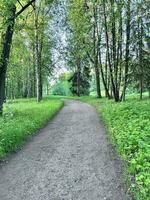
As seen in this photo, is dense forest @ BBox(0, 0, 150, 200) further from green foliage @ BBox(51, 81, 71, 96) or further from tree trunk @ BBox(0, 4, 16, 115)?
green foliage @ BBox(51, 81, 71, 96)

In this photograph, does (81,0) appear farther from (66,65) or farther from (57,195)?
(66,65)

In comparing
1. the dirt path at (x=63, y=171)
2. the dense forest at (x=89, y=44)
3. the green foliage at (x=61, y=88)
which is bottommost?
the dirt path at (x=63, y=171)

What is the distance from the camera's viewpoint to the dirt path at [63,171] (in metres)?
7.49

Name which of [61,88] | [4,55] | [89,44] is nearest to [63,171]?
[4,55]

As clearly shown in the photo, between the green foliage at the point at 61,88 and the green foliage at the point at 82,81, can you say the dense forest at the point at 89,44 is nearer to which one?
the green foliage at the point at 82,81

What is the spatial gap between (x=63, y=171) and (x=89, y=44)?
34.0m

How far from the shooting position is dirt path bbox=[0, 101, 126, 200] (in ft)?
24.6

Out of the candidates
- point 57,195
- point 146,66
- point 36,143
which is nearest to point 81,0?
point 146,66

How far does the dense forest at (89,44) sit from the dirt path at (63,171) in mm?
675

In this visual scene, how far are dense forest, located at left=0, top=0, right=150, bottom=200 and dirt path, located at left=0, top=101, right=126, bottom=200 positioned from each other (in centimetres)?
68

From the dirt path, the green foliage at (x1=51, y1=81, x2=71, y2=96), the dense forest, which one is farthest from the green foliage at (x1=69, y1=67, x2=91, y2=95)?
the dirt path

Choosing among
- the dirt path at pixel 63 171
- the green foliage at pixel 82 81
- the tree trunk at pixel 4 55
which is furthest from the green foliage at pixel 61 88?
the dirt path at pixel 63 171

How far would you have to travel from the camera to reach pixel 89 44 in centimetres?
4197

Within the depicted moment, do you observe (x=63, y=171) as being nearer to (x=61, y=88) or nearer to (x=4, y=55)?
(x=4, y=55)
